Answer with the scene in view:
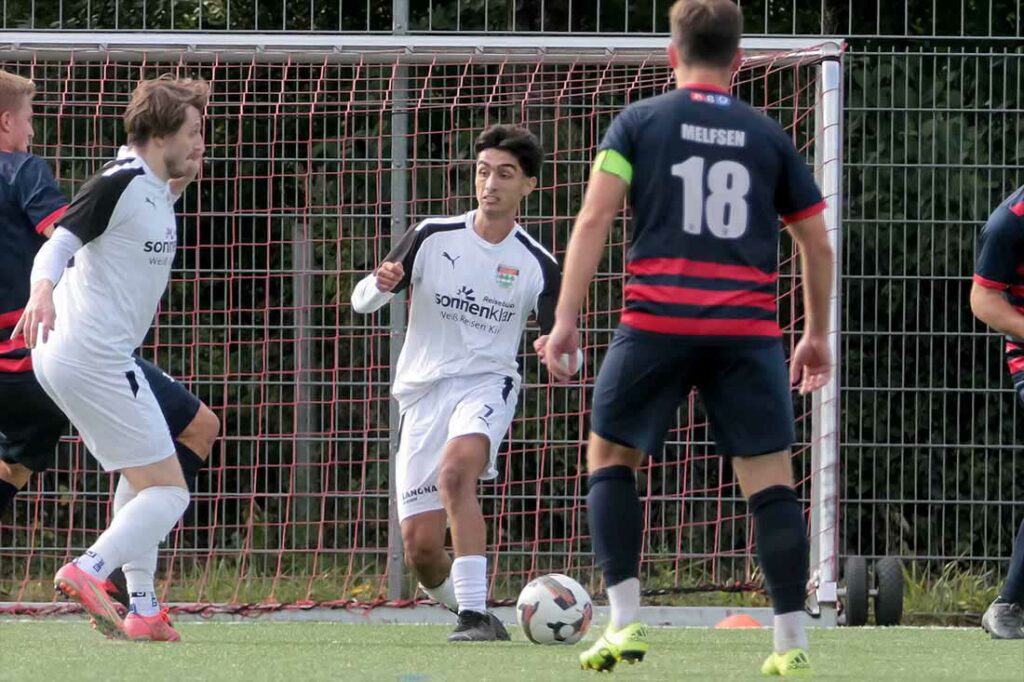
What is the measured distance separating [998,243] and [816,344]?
1.56 m

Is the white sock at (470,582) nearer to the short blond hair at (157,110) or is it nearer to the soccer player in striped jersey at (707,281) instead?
the soccer player in striped jersey at (707,281)

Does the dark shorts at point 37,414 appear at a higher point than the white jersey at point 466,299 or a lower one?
lower

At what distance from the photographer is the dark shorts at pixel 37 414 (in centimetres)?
628

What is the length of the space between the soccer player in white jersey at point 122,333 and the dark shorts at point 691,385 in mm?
1717

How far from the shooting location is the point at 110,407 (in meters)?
5.71

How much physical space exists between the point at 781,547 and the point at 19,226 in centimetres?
300

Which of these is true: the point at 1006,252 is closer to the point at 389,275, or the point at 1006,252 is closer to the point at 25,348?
the point at 389,275

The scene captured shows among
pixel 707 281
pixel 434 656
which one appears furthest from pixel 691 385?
pixel 434 656

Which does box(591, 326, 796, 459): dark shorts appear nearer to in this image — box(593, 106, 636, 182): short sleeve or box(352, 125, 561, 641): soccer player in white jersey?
box(593, 106, 636, 182): short sleeve

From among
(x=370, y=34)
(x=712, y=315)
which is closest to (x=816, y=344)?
(x=712, y=315)

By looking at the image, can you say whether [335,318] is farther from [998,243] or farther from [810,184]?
[810,184]

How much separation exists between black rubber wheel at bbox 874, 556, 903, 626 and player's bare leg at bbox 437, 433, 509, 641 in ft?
6.48

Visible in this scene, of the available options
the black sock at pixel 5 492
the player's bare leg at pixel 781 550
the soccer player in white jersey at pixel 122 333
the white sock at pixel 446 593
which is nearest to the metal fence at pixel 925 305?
the white sock at pixel 446 593

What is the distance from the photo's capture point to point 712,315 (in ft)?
15.2
